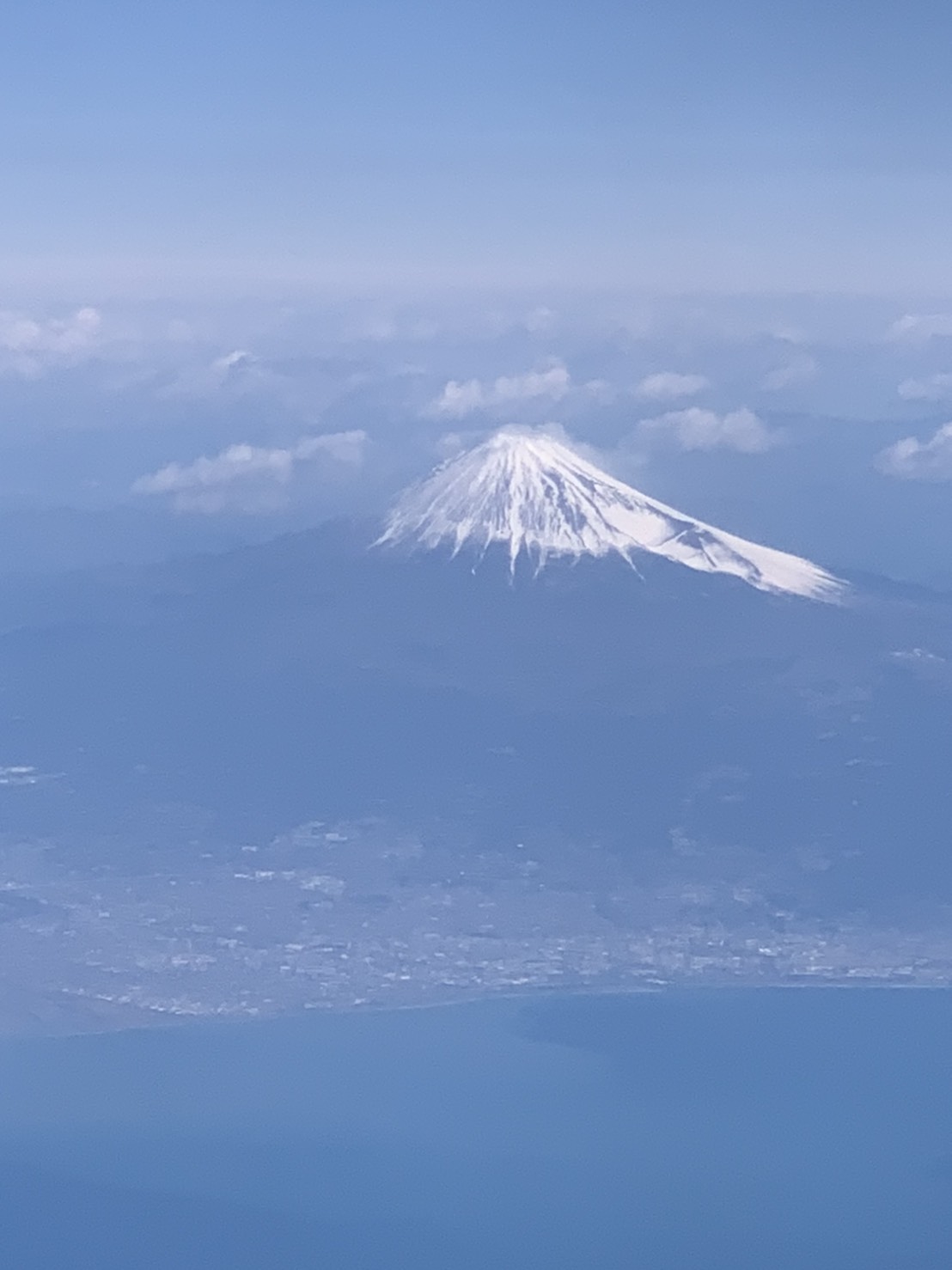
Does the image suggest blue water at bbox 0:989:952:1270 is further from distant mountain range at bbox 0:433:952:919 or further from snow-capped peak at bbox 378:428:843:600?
snow-capped peak at bbox 378:428:843:600

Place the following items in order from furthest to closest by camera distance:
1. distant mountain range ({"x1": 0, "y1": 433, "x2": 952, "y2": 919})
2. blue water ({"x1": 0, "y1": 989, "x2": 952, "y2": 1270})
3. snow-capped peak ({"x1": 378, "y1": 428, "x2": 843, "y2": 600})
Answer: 1. snow-capped peak ({"x1": 378, "y1": 428, "x2": 843, "y2": 600})
2. distant mountain range ({"x1": 0, "y1": 433, "x2": 952, "y2": 919})
3. blue water ({"x1": 0, "y1": 989, "x2": 952, "y2": 1270})

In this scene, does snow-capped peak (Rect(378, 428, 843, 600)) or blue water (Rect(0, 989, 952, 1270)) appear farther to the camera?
snow-capped peak (Rect(378, 428, 843, 600))

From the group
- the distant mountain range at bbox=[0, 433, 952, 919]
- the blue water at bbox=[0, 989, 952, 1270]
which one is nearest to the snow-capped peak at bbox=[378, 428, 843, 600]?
the distant mountain range at bbox=[0, 433, 952, 919]

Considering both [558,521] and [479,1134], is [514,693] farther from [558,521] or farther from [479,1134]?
[479,1134]

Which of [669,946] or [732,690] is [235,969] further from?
[732,690]

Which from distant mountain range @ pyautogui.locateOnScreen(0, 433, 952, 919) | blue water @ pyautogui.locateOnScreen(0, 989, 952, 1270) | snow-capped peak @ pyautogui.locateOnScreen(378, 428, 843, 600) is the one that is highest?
snow-capped peak @ pyautogui.locateOnScreen(378, 428, 843, 600)

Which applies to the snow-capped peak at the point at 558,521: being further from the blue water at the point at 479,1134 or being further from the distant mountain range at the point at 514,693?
the blue water at the point at 479,1134

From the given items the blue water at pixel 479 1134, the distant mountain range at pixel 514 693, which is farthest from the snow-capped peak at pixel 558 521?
the blue water at pixel 479 1134
